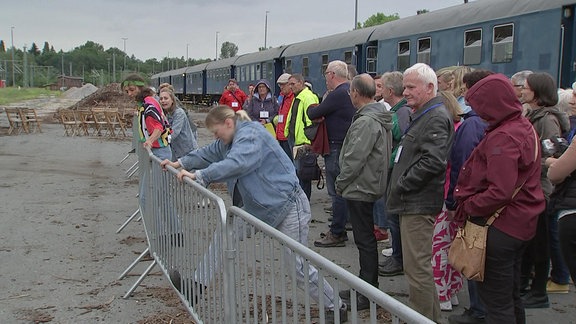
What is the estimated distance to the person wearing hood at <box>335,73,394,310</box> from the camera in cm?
449

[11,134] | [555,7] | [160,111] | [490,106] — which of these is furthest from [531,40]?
[11,134]

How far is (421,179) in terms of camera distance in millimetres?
3834

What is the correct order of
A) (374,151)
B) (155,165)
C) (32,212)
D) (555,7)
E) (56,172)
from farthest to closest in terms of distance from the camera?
1. (56,172)
2. (555,7)
3. (32,212)
4. (155,165)
5. (374,151)

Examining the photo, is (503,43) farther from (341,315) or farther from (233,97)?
(341,315)

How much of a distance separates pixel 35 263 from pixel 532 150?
502cm

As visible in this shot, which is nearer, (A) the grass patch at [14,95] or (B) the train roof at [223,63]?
(B) the train roof at [223,63]

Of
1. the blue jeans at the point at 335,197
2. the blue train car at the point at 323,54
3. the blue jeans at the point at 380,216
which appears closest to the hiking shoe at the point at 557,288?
the blue jeans at the point at 380,216

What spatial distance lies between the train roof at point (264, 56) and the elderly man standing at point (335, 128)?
63.8ft

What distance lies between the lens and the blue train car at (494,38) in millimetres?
10172

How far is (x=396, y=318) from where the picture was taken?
5.63ft

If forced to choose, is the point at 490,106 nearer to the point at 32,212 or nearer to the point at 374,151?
the point at 374,151

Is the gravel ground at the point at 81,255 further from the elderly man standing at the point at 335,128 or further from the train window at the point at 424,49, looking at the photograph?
the train window at the point at 424,49

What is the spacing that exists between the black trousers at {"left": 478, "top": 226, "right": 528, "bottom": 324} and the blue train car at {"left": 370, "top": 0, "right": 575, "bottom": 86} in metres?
8.04

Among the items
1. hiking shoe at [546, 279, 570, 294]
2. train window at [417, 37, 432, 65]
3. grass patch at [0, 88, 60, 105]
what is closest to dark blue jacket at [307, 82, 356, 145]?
hiking shoe at [546, 279, 570, 294]
